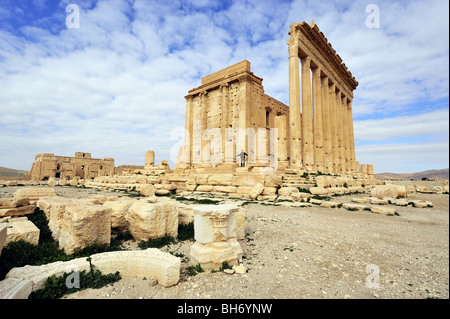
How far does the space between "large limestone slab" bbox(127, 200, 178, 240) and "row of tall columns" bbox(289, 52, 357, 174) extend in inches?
518

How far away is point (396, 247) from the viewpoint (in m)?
3.88

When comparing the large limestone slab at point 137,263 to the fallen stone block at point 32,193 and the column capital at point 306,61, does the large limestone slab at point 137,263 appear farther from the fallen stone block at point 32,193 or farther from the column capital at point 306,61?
the column capital at point 306,61

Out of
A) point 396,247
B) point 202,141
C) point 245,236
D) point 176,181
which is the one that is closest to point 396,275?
point 396,247

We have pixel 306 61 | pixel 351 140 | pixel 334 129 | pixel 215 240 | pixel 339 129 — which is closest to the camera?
pixel 215 240

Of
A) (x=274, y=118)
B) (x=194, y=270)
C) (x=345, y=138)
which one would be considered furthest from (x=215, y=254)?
(x=345, y=138)

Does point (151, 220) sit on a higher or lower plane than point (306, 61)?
lower

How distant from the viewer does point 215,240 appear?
3.43 metres

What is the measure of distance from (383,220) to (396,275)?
3965mm

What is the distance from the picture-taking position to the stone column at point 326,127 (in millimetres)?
20641

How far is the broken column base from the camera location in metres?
3.12

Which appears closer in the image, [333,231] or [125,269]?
[125,269]

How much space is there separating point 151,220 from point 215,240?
4.84 feet

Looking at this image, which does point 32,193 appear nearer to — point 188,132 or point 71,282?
point 71,282
